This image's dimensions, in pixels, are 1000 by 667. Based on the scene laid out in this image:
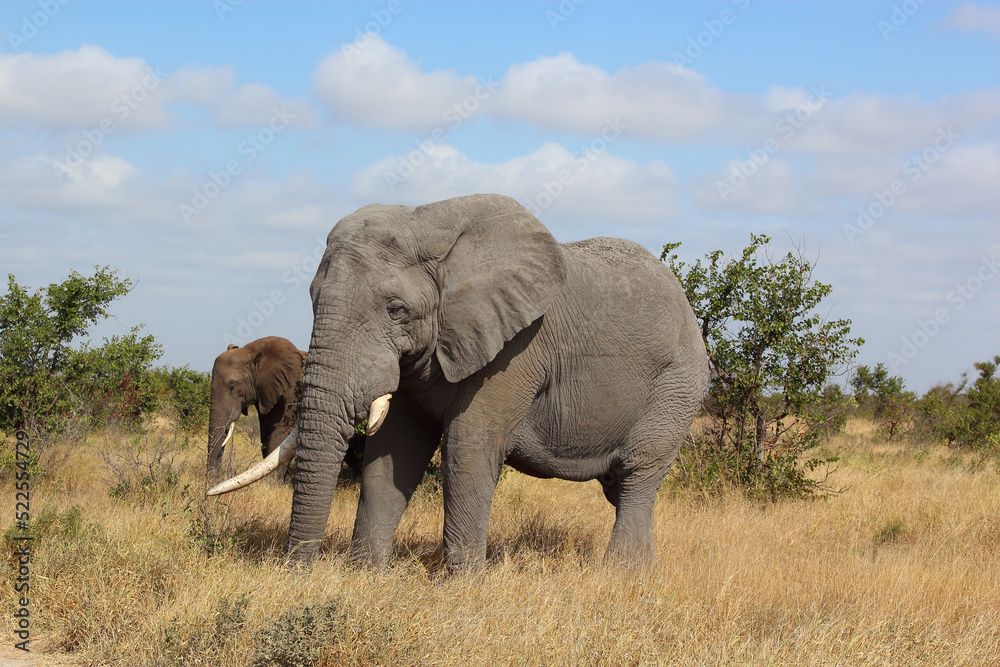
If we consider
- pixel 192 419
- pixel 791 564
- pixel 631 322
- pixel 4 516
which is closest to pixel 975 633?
pixel 791 564

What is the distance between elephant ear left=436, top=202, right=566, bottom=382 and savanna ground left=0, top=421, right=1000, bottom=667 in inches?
61.2

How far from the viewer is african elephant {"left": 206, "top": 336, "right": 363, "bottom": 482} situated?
45.7 feet

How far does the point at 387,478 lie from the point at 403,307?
148cm

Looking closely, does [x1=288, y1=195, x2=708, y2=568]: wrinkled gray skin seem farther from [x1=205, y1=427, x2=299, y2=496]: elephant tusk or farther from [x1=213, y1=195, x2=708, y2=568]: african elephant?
[x1=205, y1=427, x2=299, y2=496]: elephant tusk

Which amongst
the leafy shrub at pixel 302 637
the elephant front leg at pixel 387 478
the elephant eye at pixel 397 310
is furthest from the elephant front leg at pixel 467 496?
the leafy shrub at pixel 302 637

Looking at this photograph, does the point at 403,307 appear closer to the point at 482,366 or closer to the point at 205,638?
the point at 482,366

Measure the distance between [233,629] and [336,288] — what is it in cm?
209

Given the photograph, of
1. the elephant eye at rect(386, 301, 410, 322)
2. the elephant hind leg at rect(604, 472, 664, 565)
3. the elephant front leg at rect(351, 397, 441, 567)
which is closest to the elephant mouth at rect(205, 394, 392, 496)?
the elephant eye at rect(386, 301, 410, 322)

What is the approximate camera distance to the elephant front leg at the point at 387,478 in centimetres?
665

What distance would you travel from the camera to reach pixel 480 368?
20.1 feet

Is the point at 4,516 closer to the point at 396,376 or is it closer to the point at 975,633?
the point at 396,376

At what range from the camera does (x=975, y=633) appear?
19.2 feet

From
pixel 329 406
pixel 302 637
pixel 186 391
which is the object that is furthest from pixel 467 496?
pixel 186 391

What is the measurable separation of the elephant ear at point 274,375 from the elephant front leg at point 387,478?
7614 mm
